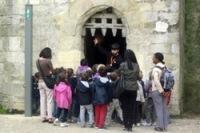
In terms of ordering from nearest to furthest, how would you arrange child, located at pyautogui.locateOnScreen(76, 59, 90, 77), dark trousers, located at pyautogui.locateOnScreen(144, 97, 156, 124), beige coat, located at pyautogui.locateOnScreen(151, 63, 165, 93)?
1. beige coat, located at pyautogui.locateOnScreen(151, 63, 165, 93)
2. dark trousers, located at pyautogui.locateOnScreen(144, 97, 156, 124)
3. child, located at pyautogui.locateOnScreen(76, 59, 90, 77)

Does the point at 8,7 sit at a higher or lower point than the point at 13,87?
higher

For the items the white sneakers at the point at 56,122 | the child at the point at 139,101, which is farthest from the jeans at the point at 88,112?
the child at the point at 139,101

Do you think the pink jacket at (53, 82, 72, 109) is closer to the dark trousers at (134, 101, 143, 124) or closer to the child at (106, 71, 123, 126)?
the child at (106, 71, 123, 126)

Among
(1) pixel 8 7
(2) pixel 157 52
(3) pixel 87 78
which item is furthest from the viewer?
(1) pixel 8 7

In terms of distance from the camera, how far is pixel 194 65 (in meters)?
15.8

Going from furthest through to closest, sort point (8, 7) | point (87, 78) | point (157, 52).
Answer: point (8, 7), point (157, 52), point (87, 78)

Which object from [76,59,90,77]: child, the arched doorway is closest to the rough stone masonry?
the arched doorway

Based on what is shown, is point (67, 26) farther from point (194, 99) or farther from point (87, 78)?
point (194, 99)

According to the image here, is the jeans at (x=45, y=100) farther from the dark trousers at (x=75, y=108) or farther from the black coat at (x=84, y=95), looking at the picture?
the black coat at (x=84, y=95)

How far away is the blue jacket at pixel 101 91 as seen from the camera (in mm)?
13133

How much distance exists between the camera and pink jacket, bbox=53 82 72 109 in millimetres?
13391

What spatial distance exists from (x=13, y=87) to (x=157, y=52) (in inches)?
137

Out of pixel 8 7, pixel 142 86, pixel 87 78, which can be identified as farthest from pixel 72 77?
pixel 8 7

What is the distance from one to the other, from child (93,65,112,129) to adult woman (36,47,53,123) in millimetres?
1031
